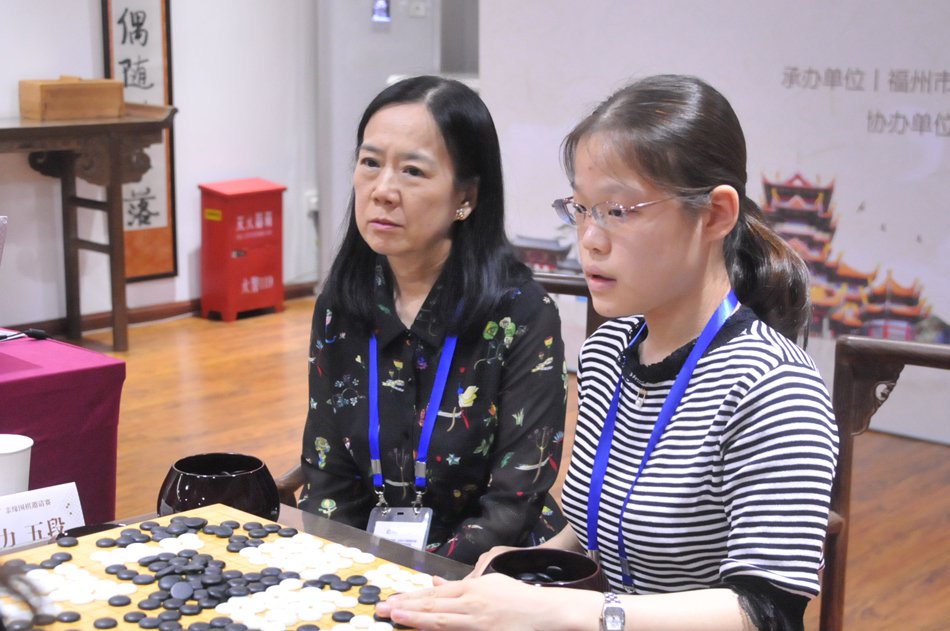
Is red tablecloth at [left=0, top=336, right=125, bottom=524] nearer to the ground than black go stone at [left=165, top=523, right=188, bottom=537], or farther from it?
nearer to the ground

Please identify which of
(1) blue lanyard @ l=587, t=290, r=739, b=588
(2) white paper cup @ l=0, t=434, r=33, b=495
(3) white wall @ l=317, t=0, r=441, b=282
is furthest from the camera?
(3) white wall @ l=317, t=0, r=441, b=282

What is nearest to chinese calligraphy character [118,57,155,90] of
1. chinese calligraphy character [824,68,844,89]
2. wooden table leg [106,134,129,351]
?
Result: wooden table leg [106,134,129,351]

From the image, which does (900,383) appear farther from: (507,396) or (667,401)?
(667,401)

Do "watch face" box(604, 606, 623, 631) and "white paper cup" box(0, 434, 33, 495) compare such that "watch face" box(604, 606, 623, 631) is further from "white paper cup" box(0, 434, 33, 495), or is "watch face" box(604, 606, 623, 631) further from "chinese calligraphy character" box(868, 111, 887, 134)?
"chinese calligraphy character" box(868, 111, 887, 134)

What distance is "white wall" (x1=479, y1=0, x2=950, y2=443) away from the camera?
417 centimetres

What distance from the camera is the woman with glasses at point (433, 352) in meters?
1.85

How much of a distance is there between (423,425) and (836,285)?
9.75 feet

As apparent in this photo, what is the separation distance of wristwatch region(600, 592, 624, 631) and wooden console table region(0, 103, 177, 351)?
442cm

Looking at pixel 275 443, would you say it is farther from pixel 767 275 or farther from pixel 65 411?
pixel 767 275

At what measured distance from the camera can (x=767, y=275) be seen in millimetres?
1371

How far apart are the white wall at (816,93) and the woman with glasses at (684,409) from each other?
3064 mm

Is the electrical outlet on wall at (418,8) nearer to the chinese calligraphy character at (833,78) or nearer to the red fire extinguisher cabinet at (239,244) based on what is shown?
the red fire extinguisher cabinet at (239,244)

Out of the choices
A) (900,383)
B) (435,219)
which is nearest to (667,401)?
(435,219)

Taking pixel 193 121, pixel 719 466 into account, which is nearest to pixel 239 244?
pixel 193 121
